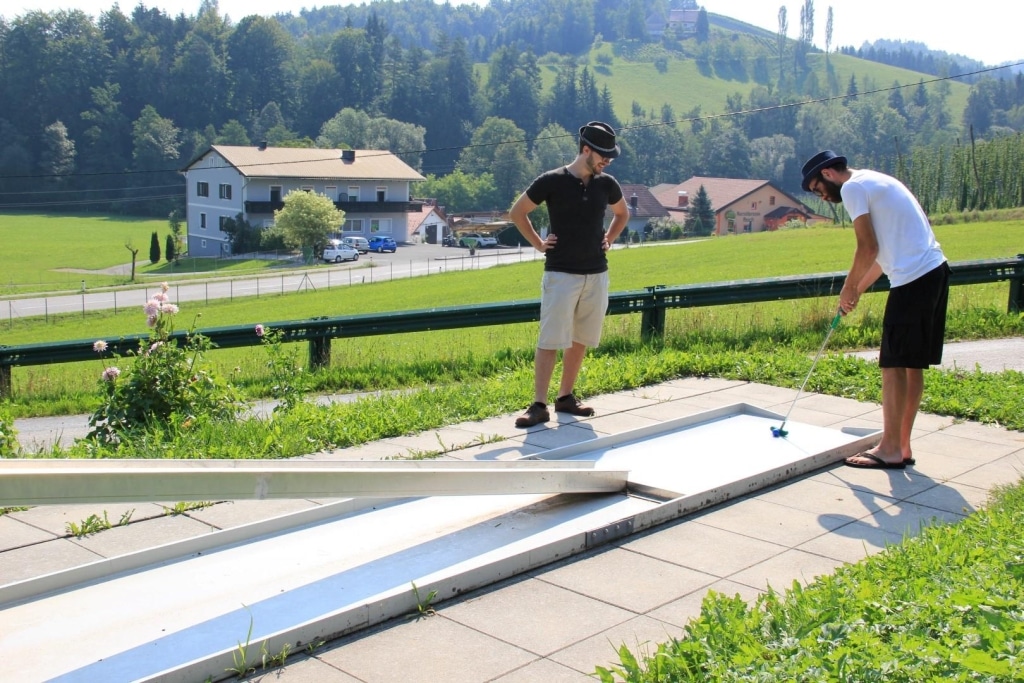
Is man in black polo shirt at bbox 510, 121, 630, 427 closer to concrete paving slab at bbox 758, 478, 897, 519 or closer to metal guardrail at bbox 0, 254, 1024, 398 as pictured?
concrete paving slab at bbox 758, 478, 897, 519

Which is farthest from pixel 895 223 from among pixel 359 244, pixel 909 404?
pixel 359 244

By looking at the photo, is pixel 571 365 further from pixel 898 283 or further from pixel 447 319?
pixel 447 319

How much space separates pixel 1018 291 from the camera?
12.8 m

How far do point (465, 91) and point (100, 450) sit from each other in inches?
6666

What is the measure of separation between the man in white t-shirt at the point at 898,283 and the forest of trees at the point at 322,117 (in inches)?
3659

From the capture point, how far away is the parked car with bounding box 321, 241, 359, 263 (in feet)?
238

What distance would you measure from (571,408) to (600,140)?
1938mm

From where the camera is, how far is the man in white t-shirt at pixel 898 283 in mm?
6406

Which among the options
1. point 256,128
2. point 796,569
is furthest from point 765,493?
point 256,128

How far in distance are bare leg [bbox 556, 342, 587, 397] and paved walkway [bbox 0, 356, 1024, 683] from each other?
1.04 feet

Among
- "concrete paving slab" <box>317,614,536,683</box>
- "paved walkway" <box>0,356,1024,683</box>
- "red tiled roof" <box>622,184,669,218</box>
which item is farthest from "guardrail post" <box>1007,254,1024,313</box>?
"red tiled roof" <box>622,184,669,218</box>

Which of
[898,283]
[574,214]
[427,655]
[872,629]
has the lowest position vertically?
[427,655]

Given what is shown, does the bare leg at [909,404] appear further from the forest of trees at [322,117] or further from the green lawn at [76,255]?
the forest of trees at [322,117]

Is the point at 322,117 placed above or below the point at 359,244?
above
